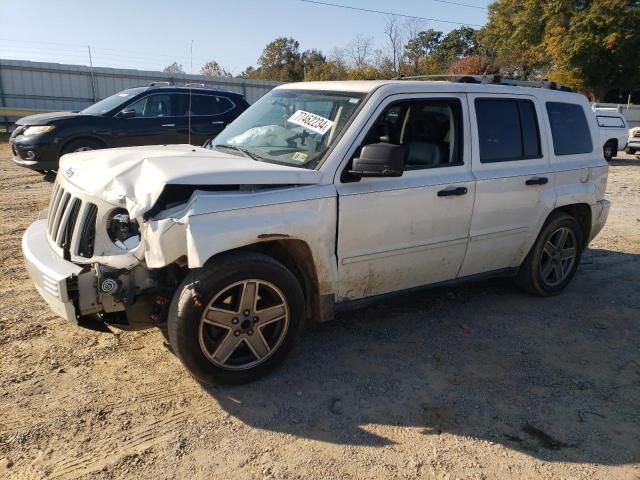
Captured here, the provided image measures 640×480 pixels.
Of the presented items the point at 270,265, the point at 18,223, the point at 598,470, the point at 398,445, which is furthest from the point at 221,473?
the point at 18,223

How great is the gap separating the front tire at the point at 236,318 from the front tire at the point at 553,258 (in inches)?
103

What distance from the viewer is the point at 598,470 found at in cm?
291

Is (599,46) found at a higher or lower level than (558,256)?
higher

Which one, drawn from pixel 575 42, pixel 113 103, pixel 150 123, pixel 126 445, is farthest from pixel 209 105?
pixel 575 42

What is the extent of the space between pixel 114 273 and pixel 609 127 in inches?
848

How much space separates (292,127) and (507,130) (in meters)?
1.90

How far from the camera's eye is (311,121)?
157 inches

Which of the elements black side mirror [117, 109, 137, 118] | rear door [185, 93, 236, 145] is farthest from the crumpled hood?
rear door [185, 93, 236, 145]

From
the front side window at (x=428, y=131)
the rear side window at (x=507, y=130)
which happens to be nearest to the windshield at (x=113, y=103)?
the front side window at (x=428, y=131)

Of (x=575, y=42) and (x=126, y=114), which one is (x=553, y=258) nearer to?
(x=126, y=114)

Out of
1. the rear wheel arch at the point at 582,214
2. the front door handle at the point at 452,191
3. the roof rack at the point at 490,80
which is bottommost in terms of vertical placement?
the rear wheel arch at the point at 582,214

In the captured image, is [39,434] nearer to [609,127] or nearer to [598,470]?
[598,470]

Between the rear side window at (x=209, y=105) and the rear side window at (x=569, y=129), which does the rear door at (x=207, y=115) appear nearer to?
the rear side window at (x=209, y=105)

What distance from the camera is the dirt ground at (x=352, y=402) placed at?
9.31ft
